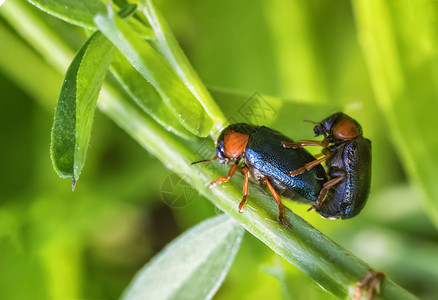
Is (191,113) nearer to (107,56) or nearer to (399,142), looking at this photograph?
(107,56)

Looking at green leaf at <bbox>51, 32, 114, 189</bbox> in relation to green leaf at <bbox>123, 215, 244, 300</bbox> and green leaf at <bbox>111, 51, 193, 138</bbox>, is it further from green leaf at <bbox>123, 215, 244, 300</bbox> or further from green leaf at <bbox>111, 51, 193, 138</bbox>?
green leaf at <bbox>123, 215, 244, 300</bbox>

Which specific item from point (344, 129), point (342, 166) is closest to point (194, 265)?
point (342, 166)

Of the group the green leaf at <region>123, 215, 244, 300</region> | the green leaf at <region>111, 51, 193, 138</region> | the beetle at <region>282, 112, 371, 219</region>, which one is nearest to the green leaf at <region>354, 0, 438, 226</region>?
the beetle at <region>282, 112, 371, 219</region>

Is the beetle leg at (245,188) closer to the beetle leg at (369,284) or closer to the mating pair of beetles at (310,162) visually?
the mating pair of beetles at (310,162)

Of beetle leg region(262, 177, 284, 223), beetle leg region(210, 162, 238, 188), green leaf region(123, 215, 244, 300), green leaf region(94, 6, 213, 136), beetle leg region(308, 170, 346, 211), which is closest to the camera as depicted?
green leaf region(94, 6, 213, 136)

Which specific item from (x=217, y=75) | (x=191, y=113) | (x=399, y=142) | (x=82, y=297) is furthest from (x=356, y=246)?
(x=191, y=113)

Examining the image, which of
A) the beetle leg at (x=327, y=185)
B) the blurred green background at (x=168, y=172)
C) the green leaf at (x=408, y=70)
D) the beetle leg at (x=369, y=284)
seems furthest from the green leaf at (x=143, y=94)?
the green leaf at (x=408, y=70)
